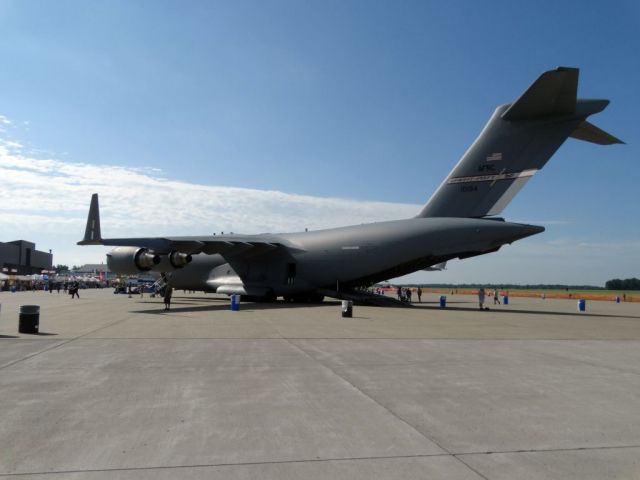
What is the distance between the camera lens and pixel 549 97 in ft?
59.3

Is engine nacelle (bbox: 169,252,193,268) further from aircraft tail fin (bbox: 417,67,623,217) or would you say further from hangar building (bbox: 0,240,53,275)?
hangar building (bbox: 0,240,53,275)

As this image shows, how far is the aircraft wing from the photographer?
21.7 m

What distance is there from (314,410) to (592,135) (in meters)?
18.6

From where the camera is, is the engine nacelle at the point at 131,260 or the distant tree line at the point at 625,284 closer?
the engine nacelle at the point at 131,260

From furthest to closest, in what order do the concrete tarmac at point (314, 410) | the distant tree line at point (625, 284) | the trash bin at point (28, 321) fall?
1. the distant tree line at point (625, 284)
2. the trash bin at point (28, 321)
3. the concrete tarmac at point (314, 410)

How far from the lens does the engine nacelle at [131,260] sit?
24156 mm

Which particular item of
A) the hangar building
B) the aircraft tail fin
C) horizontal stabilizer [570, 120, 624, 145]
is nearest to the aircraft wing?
the aircraft tail fin

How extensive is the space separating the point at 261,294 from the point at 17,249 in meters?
82.5

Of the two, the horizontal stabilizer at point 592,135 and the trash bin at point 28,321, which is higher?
the horizontal stabilizer at point 592,135

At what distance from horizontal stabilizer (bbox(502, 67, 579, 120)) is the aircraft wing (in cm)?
1287

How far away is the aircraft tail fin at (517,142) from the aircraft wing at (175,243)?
9.14 meters

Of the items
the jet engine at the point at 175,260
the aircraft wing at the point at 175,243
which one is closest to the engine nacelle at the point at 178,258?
the jet engine at the point at 175,260

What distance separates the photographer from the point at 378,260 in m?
22.8

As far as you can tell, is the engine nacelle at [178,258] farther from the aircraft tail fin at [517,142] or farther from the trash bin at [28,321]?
the trash bin at [28,321]
